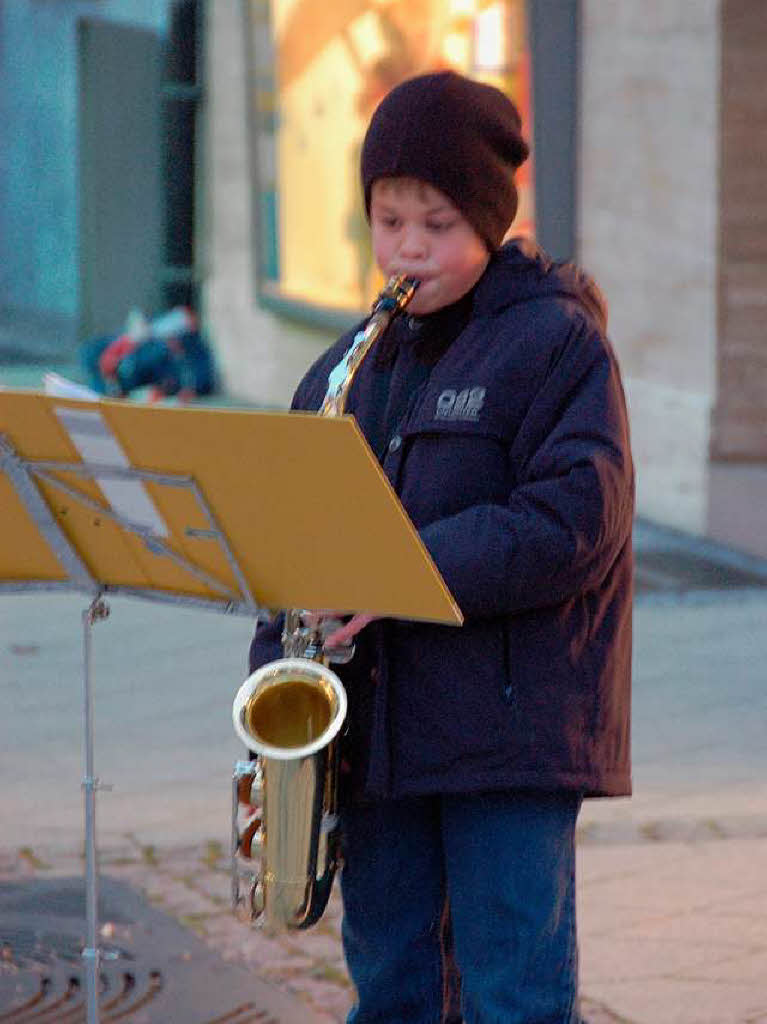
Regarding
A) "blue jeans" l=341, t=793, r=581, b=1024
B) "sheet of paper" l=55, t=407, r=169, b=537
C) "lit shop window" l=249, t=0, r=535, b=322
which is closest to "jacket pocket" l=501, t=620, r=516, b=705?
"blue jeans" l=341, t=793, r=581, b=1024

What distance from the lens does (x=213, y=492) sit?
268cm

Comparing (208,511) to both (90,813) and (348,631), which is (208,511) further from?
(90,813)

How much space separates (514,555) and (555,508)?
0.29ft

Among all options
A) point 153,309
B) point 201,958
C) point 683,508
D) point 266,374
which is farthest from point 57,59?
point 201,958

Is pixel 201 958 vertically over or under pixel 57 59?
under

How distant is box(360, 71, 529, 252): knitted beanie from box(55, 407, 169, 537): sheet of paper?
61 centimetres

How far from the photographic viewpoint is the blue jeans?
2.92 meters

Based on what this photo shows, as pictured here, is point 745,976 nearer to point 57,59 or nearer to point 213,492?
point 213,492

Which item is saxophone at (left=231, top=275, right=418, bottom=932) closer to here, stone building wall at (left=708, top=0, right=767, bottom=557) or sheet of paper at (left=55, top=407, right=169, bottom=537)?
sheet of paper at (left=55, top=407, right=169, bottom=537)

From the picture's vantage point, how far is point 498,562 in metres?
2.82

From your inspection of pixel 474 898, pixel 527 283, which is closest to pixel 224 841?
→ pixel 474 898

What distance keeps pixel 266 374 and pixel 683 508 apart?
5.41 meters

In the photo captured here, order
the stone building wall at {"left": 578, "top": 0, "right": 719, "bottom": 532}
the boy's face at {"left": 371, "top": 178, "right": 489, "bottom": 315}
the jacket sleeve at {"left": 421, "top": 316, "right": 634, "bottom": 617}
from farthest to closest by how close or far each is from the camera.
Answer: the stone building wall at {"left": 578, "top": 0, "right": 719, "bottom": 532}, the boy's face at {"left": 371, "top": 178, "right": 489, "bottom": 315}, the jacket sleeve at {"left": 421, "top": 316, "right": 634, "bottom": 617}

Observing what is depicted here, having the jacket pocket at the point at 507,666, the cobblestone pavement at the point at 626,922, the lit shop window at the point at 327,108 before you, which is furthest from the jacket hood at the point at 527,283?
the lit shop window at the point at 327,108
